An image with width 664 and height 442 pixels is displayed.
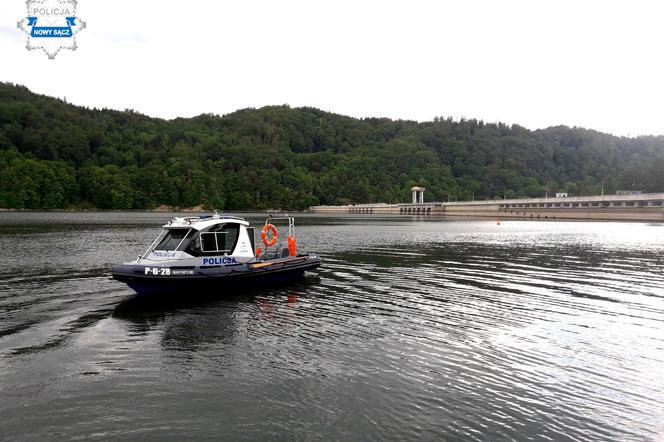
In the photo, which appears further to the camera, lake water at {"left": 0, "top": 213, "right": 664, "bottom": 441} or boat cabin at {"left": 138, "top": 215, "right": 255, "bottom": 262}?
boat cabin at {"left": 138, "top": 215, "right": 255, "bottom": 262}

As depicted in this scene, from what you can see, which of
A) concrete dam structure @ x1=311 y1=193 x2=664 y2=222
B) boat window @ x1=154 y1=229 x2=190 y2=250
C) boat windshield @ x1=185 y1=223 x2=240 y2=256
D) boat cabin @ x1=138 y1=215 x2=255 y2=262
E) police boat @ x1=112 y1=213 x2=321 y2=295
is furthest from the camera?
concrete dam structure @ x1=311 y1=193 x2=664 y2=222

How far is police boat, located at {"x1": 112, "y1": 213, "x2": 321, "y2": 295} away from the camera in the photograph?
2000cm

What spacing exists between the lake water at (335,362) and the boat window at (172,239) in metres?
2.53

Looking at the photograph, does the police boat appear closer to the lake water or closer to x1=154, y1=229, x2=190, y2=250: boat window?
x1=154, y1=229, x2=190, y2=250: boat window

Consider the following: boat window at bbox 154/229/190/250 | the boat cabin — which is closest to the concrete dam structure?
the boat cabin

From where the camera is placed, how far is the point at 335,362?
41.5ft

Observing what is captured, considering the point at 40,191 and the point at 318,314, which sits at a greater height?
the point at 40,191

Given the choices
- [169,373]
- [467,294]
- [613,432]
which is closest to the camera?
[613,432]

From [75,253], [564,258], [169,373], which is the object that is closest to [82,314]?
[169,373]

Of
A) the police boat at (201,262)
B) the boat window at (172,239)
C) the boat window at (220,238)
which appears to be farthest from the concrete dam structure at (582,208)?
the boat window at (172,239)

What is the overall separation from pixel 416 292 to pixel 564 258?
22.0 meters

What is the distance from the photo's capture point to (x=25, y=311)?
1805cm

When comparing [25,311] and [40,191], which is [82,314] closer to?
[25,311]

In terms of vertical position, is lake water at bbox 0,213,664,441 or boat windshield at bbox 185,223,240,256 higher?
boat windshield at bbox 185,223,240,256
